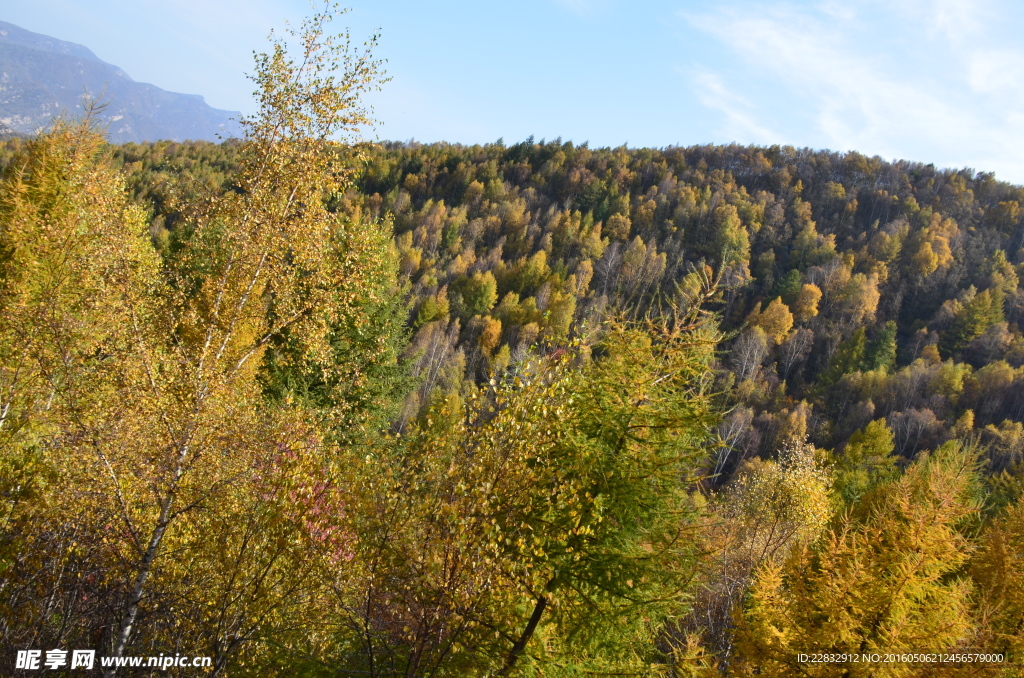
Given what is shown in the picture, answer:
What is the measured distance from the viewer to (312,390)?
55.4ft

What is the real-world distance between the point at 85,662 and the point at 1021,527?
20222 mm

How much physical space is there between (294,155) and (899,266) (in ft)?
547

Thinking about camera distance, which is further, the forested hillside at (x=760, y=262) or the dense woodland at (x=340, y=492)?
the forested hillside at (x=760, y=262)

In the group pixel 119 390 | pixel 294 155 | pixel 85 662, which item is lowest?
pixel 85 662

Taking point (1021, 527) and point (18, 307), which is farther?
point (1021, 527)

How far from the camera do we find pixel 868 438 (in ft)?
116

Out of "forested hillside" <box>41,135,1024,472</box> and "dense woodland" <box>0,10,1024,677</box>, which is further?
"forested hillside" <box>41,135,1024,472</box>

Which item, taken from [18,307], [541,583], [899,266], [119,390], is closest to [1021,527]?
[541,583]

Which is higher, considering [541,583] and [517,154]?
[517,154]

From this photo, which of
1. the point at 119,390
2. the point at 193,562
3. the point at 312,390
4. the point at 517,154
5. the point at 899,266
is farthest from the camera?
the point at 517,154

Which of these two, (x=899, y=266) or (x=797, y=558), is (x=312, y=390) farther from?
(x=899, y=266)

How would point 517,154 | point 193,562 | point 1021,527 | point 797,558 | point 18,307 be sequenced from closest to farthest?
1. point 193,562
2. point 18,307
3. point 797,558
4. point 1021,527
5. point 517,154

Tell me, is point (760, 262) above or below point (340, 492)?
above

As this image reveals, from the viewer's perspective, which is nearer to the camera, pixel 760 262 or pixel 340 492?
pixel 340 492
